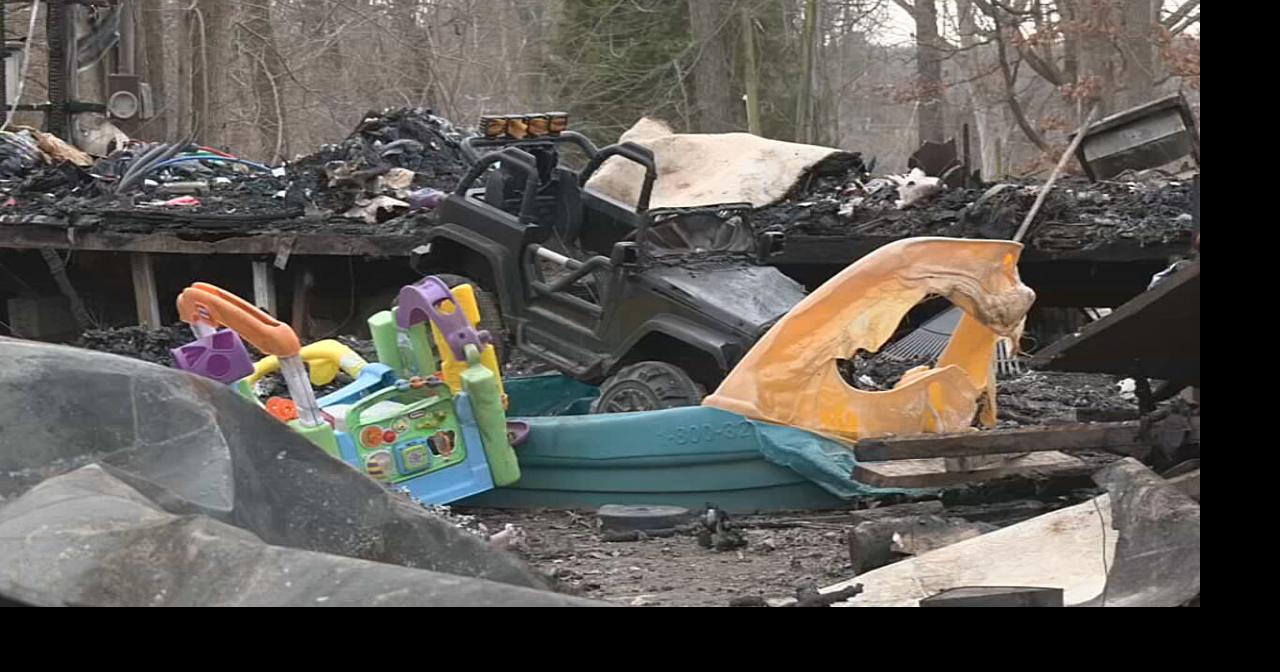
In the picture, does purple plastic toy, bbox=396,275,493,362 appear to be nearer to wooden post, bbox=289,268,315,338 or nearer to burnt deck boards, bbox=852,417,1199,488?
burnt deck boards, bbox=852,417,1199,488

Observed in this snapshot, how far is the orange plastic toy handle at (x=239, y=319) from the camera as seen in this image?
630 cm

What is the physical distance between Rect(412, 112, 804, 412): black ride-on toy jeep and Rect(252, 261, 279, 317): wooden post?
2830 millimetres

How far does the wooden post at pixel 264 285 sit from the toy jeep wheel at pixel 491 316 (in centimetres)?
334

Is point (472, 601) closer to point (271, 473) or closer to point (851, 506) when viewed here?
point (271, 473)

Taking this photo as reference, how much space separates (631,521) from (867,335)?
1.26 m

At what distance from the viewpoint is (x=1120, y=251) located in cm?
997

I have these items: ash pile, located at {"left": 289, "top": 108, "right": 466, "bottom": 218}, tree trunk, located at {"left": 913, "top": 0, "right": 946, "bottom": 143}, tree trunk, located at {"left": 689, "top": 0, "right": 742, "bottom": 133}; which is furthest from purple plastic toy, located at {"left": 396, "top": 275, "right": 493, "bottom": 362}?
tree trunk, located at {"left": 913, "top": 0, "right": 946, "bottom": 143}

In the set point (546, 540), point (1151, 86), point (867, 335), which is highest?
point (1151, 86)

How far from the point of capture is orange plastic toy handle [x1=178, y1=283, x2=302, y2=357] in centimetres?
630

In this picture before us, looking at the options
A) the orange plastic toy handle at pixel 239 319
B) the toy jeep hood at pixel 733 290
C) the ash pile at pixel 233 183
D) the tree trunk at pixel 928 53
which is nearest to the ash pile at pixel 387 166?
the ash pile at pixel 233 183

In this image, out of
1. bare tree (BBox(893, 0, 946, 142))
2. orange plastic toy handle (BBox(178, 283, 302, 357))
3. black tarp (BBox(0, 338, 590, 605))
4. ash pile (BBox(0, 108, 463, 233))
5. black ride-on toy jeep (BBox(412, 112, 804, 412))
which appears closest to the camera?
black tarp (BBox(0, 338, 590, 605))

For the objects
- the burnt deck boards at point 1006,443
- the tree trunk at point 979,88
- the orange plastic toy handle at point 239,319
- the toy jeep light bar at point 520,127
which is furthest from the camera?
the tree trunk at point 979,88

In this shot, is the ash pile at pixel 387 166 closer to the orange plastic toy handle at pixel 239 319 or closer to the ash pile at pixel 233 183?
the ash pile at pixel 233 183
